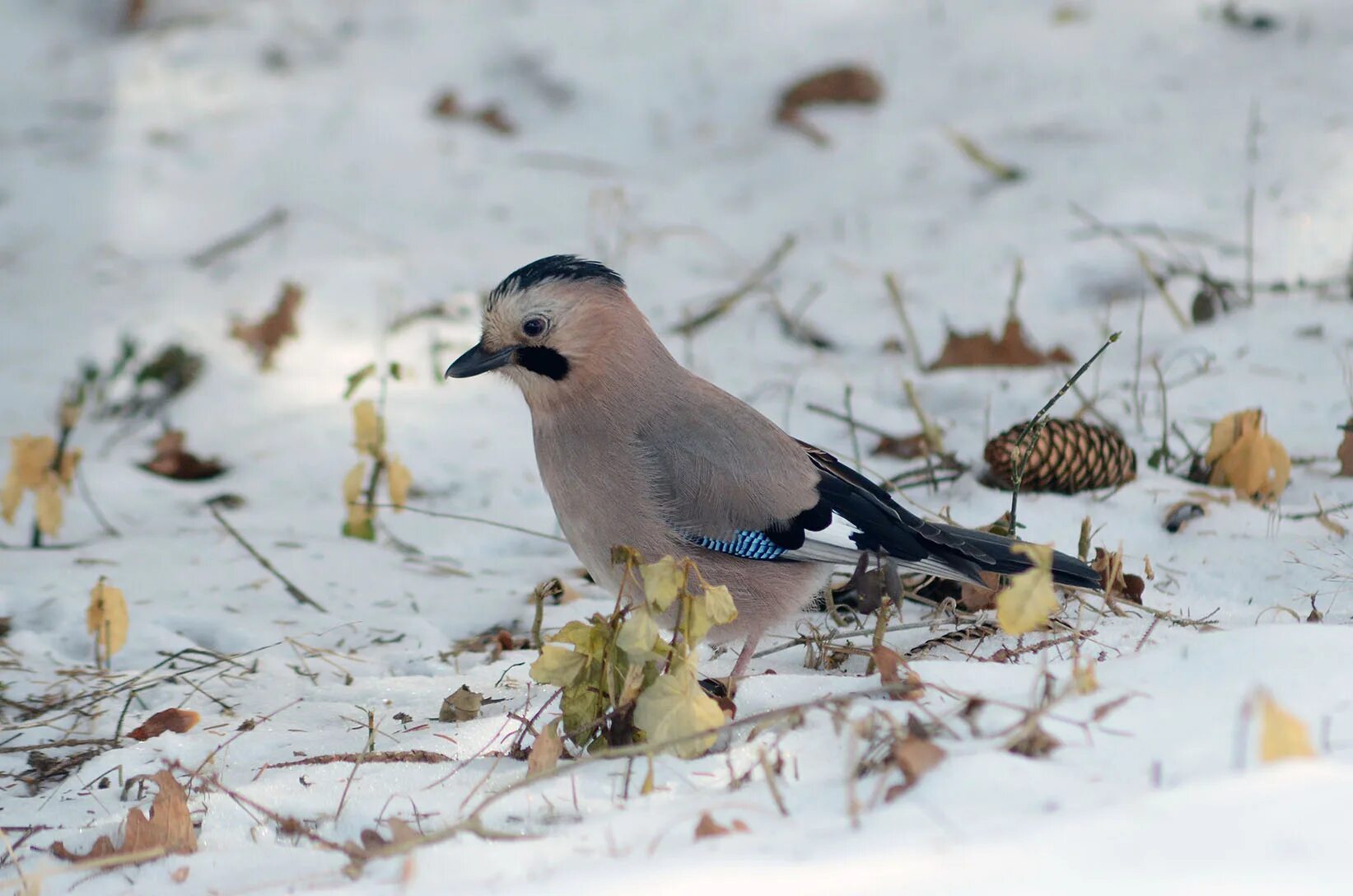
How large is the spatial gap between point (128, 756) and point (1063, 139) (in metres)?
4.12

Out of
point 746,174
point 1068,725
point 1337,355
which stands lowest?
point 1068,725

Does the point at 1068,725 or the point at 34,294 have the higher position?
the point at 34,294

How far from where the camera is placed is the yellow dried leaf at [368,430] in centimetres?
323

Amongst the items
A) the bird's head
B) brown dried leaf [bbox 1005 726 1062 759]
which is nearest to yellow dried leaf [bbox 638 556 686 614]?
brown dried leaf [bbox 1005 726 1062 759]

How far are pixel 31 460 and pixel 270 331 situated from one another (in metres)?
1.40

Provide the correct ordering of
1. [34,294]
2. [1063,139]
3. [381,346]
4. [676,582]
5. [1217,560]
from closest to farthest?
1. [676,582]
2. [1217,560]
3. [381,346]
4. [34,294]
5. [1063,139]

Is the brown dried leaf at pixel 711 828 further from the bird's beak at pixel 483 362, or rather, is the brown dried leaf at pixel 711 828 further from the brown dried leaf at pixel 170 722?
the bird's beak at pixel 483 362

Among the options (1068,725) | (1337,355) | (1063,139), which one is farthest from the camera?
(1063,139)

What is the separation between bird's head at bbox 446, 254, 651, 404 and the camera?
8.82 ft

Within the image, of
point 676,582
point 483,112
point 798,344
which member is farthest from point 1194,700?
point 483,112

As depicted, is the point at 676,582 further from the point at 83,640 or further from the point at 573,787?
the point at 83,640

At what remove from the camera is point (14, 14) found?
20.9 ft

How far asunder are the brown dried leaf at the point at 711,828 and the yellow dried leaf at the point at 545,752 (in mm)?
348

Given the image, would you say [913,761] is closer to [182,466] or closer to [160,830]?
[160,830]
